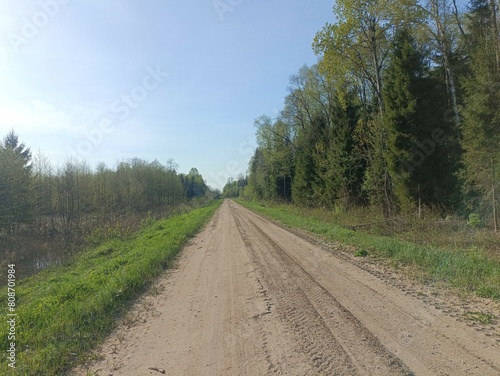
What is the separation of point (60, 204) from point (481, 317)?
36.5 metres

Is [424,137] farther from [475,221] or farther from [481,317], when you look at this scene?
[481,317]

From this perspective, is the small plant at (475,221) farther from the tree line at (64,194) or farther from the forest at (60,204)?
the tree line at (64,194)

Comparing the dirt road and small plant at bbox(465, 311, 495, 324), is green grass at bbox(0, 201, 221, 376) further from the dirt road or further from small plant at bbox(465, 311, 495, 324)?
small plant at bbox(465, 311, 495, 324)

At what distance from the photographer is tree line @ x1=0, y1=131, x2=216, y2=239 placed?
78.2 ft

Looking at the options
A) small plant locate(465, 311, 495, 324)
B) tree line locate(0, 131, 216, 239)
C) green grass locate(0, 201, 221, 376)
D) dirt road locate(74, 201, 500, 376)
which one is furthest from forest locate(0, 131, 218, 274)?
small plant locate(465, 311, 495, 324)

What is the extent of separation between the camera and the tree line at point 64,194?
23.8 metres

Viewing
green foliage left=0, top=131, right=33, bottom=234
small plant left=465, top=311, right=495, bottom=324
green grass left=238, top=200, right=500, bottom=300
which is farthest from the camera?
green foliage left=0, top=131, right=33, bottom=234

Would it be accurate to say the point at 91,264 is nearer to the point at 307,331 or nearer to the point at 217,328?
the point at 217,328

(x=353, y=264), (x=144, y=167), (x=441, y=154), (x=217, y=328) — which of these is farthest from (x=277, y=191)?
(x=217, y=328)

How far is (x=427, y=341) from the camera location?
4.41 meters

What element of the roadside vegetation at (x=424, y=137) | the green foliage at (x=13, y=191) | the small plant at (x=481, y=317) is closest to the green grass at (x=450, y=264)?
the roadside vegetation at (x=424, y=137)

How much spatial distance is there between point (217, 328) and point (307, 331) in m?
1.48

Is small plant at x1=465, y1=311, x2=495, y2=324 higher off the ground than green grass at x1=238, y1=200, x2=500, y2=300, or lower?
lower

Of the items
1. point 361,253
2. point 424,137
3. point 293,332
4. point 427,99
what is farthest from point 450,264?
point 427,99
